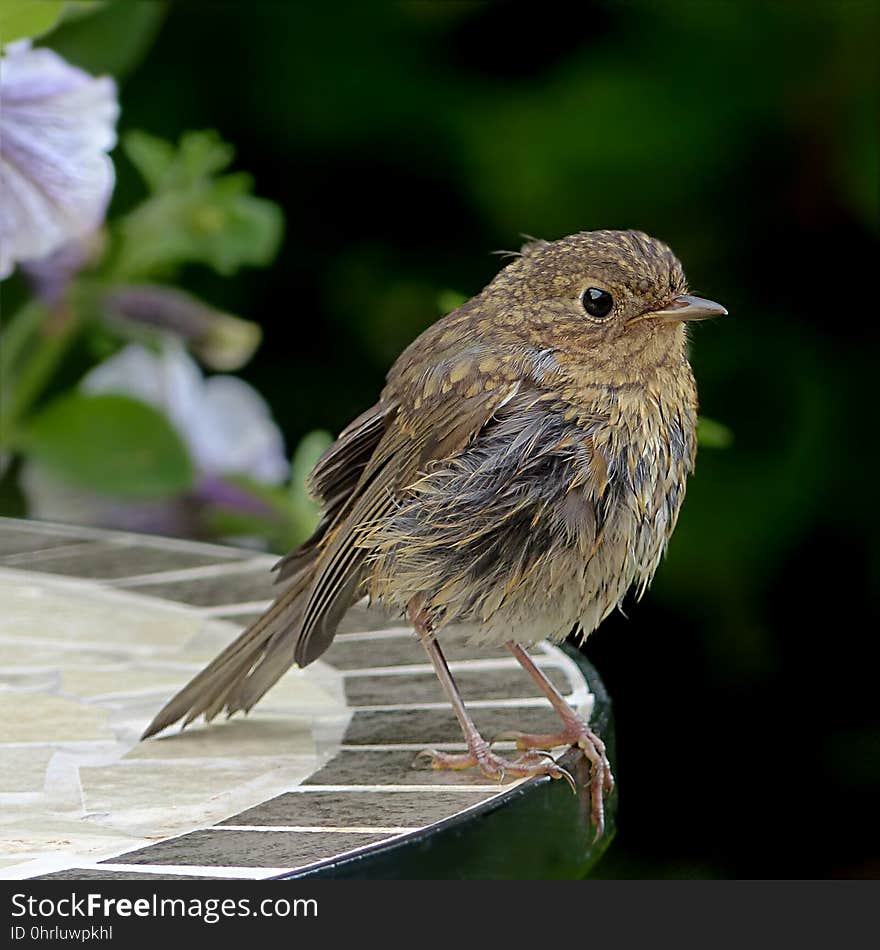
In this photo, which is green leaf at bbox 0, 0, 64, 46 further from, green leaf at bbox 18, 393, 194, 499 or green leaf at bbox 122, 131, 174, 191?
green leaf at bbox 18, 393, 194, 499

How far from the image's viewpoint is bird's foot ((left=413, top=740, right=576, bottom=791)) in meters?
1.73

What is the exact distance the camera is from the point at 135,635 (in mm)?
2311

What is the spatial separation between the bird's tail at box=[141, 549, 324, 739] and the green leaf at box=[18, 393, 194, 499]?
2.50 ft

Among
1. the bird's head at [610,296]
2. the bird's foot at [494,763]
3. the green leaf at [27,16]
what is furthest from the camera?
the bird's head at [610,296]

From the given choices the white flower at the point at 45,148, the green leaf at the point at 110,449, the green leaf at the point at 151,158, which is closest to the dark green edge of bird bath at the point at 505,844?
the white flower at the point at 45,148

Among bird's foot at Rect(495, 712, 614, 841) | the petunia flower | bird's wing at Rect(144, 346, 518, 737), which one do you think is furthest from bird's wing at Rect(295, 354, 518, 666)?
the petunia flower

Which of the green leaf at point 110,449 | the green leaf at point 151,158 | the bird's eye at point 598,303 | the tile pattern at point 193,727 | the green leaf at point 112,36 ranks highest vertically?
the bird's eye at point 598,303

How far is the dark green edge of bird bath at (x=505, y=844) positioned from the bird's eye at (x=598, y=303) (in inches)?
22.7

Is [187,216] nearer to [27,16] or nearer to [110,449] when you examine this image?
[110,449]

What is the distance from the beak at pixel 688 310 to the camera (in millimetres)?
2078

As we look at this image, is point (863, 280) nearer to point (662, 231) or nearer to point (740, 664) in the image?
point (662, 231)

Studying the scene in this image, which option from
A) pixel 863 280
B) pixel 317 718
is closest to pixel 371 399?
pixel 863 280

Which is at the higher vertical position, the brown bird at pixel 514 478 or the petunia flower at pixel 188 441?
the brown bird at pixel 514 478

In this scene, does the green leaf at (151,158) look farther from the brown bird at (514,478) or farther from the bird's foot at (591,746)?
the bird's foot at (591,746)
